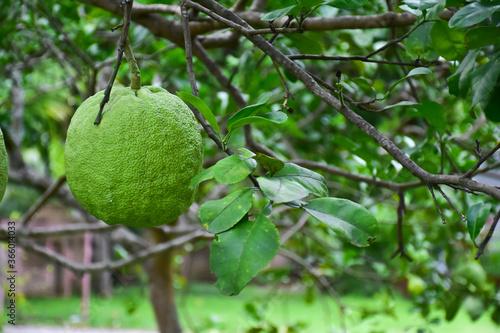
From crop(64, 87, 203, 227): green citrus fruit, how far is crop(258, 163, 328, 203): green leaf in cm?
15

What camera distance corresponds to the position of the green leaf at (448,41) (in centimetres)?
80

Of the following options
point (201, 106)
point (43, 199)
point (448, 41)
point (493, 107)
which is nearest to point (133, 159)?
point (201, 106)

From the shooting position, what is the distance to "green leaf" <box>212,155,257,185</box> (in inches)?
21.6

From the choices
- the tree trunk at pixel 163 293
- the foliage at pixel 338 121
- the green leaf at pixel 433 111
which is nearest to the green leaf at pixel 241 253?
the foliage at pixel 338 121

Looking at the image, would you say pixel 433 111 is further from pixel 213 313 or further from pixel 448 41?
pixel 213 313

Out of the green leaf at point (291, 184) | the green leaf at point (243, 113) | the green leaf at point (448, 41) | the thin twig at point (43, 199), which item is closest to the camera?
the green leaf at point (291, 184)

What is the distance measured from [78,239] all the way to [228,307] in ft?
12.1

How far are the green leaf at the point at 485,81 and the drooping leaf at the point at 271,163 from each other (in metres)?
0.26

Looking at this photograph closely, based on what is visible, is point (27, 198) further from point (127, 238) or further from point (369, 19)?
point (369, 19)

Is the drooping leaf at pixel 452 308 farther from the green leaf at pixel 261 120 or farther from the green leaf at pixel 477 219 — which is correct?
the green leaf at pixel 261 120

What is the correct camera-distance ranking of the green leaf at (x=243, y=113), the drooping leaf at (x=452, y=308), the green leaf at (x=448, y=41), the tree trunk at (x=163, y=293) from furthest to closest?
the tree trunk at (x=163, y=293)
the drooping leaf at (x=452, y=308)
the green leaf at (x=448, y=41)
the green leaf at (x=243, y=113)

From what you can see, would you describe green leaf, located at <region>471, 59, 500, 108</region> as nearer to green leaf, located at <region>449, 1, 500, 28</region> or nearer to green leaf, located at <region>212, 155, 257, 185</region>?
green leaf, located at <region>449, 1, 500, 28</region>

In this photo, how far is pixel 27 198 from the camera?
30.9 feet

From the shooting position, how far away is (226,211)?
22.1 inches
